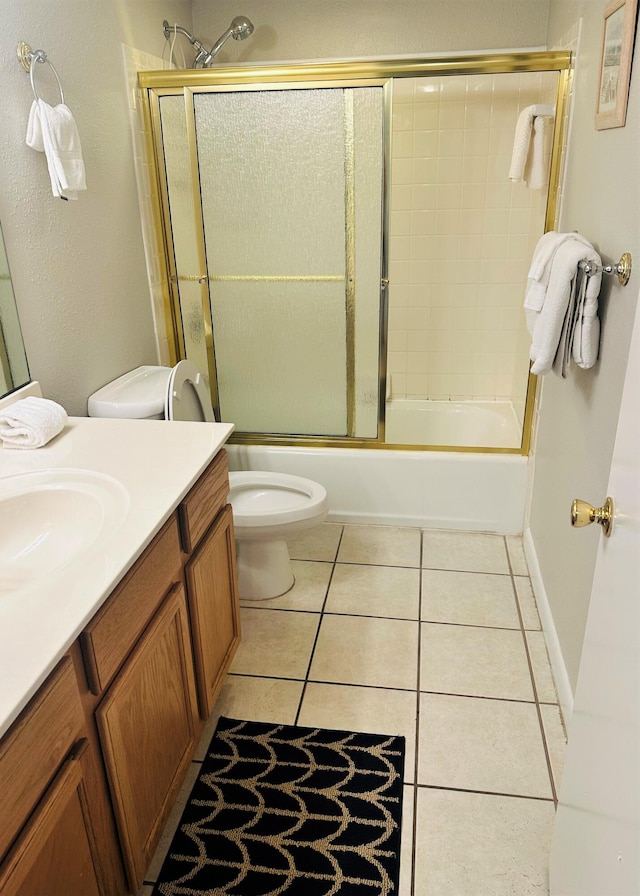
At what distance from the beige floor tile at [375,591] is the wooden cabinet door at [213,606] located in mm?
585

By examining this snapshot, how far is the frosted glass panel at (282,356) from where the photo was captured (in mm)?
2727

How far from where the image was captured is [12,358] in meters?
1.83

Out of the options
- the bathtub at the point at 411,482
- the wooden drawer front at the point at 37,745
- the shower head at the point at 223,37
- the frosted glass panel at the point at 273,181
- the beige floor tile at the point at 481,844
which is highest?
the shower head at the point at 223,37

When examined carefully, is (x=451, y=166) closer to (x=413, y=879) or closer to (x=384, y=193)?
(x=384, y=193)

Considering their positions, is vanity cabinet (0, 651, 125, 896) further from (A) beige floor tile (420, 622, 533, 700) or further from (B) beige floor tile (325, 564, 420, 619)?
(B) beige floor tile (325, 564, 420, 619)

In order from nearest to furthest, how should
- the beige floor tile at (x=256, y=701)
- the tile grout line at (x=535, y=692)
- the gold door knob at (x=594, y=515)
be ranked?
the gold door knob at (x=594, y=515), the tile grout line at (x=535, y=692), the beige floor tile at (x=256, y=701)

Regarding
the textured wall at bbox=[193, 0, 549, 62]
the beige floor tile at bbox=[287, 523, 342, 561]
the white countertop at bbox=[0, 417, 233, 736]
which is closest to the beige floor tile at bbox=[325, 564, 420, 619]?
the beige floor tile at bbox=[287, 523, 342, 561]

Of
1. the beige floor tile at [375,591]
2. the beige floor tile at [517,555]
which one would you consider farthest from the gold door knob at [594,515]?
the beige floor tile at [517,555]

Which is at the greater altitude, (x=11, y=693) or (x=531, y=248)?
(x=531, y=248)

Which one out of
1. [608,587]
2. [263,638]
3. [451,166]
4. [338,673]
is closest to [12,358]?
[263,638]

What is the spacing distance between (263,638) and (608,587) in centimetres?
144

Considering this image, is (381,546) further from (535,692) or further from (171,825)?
(171,825)

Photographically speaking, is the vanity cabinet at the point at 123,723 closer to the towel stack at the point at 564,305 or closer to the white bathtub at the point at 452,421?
the towel stack at the point at 564,305

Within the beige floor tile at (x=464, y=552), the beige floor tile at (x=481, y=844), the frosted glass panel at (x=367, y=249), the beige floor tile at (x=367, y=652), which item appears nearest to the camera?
the beige floor tile at (x=481, y=844)
